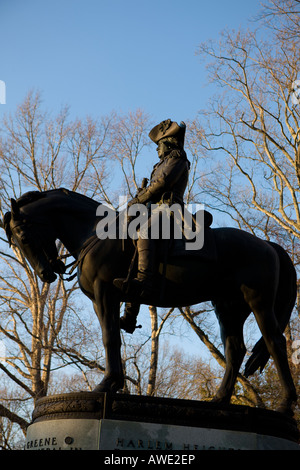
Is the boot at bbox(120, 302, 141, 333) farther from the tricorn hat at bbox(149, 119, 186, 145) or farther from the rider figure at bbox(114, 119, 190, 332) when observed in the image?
the tricorn hat at bbox(149, 119, 186, 145)

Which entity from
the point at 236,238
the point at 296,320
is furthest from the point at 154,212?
→ the point at 296,320

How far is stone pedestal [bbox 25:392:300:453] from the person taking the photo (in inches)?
250

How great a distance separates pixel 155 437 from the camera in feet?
21.0

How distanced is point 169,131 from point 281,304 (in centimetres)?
266

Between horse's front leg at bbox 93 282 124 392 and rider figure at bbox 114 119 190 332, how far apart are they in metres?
0.21

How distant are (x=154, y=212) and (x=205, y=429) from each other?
8.35ft

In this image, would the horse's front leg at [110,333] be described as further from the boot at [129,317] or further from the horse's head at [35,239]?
the horse's head at [35,239]

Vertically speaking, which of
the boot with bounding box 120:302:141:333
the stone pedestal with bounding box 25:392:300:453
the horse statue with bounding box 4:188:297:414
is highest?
the horse statue with bounding box 4:188:297:414

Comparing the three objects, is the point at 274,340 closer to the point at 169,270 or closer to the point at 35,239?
the point at 169,270

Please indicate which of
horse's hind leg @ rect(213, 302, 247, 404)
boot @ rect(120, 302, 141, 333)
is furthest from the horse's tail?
boot @ rect(120, 302, 141, 333)

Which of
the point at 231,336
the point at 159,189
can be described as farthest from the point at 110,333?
the point at 159,189

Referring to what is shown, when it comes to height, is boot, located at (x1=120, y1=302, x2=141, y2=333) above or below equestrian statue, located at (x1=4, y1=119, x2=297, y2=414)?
below

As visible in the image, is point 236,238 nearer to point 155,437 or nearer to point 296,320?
point 155,437
